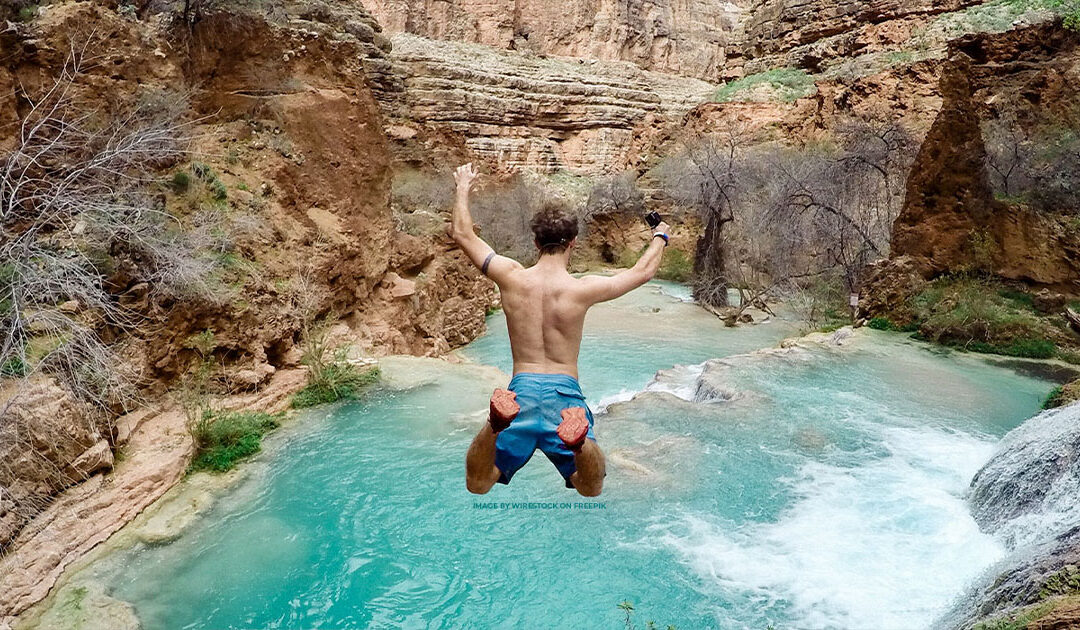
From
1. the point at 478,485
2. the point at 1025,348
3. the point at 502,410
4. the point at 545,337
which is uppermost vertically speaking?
the point at 545,337

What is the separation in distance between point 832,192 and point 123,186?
548 inches

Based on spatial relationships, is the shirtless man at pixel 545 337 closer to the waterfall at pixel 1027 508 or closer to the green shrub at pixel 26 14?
the waterfall at pixel 1027 508

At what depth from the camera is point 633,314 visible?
679 inches

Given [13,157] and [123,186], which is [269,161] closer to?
[123,186]

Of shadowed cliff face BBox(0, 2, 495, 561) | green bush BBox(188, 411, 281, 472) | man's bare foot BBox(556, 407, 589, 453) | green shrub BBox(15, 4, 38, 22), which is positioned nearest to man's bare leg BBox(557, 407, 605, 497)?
man's bare foot BBox(556, 407, 589, 453)

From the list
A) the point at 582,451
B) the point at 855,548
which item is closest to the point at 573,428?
the point at 582,451

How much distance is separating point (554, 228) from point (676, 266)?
22330 millimetres

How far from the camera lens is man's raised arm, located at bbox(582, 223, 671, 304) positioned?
287cm

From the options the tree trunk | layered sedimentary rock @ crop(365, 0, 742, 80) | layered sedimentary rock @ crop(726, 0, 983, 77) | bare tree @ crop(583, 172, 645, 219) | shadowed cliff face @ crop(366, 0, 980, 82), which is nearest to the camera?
the tree trunk

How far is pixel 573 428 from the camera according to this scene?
8.67 ft

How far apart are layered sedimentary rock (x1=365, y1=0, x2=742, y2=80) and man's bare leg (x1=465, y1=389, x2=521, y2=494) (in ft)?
157

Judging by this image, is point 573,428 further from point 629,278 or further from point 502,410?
point 629,278

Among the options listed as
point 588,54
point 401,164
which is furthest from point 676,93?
point 401,164

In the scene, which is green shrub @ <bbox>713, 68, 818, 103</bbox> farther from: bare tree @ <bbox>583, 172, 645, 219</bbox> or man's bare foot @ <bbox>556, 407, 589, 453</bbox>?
man's bare foot @ <bbox>556, 407, 589, 453</bbox>
